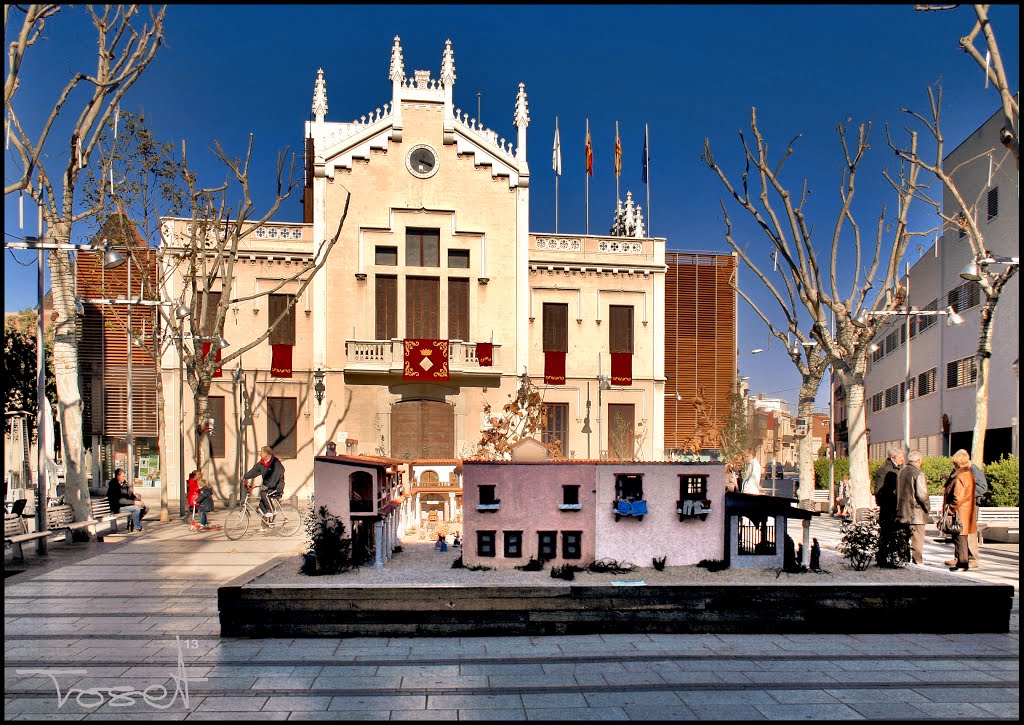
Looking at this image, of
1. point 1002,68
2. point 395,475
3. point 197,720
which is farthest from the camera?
point 395,475

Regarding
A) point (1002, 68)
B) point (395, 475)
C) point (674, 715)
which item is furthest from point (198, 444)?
point (1002, 68)

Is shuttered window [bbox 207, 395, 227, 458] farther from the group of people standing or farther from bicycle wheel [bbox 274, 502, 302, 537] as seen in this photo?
the group of people standing

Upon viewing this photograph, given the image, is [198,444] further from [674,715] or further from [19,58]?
[674,715]

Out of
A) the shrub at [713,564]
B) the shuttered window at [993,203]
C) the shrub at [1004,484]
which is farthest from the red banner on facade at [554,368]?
the shrub at [713,564]

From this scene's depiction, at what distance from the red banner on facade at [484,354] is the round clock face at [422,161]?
7.84 m

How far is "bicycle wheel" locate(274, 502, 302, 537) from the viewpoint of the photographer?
76.2 feet

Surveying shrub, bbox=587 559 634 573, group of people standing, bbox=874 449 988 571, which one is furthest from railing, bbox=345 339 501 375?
shrub, bbox=587 559 634 573

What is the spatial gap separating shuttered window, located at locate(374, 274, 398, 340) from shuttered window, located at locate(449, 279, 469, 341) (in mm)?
2383

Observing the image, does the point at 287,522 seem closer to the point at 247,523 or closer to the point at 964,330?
the point at 247,523

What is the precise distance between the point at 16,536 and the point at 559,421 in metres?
23.1

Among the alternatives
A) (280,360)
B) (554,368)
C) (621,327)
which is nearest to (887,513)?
(554,368)

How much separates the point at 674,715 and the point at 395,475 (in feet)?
30.0

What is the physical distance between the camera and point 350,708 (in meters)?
8.31

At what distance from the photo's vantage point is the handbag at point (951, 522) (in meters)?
15.8
